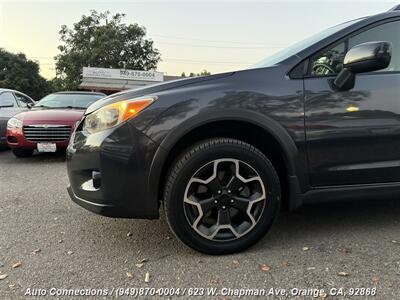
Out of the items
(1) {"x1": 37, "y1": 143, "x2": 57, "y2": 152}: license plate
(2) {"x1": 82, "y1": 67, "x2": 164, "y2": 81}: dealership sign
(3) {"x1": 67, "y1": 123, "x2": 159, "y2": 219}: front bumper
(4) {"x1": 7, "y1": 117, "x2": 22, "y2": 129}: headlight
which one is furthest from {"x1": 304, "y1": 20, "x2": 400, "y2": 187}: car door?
(2) {"x1": 82, "y1": 67, "x2": 164, "y2": 81}: dealership sign

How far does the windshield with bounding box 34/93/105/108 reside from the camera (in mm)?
7516

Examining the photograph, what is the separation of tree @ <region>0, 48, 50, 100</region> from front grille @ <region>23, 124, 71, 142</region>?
4584cm

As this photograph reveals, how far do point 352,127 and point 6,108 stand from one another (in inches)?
278

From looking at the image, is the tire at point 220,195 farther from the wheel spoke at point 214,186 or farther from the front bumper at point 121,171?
the front bumper at point 121,171

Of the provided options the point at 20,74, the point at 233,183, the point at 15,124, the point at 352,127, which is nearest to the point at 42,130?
the point at 15,124

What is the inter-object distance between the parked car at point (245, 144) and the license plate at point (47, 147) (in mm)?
3851

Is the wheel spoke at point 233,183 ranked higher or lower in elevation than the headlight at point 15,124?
lower

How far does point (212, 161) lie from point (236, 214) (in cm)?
43

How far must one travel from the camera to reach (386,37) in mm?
2945

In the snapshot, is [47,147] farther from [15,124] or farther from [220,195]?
[220,195]

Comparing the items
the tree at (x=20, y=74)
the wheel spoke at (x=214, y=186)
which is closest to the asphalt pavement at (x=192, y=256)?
the wheel spoke at (x=214, y=186)

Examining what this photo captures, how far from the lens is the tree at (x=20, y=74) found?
48344 millimetres

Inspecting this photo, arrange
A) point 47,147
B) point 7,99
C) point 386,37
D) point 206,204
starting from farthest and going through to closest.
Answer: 1. point 7,99
2. point 47,147
3. point 386,37
4. point 206,204

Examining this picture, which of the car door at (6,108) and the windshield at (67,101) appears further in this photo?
the windshield at (67,101)
